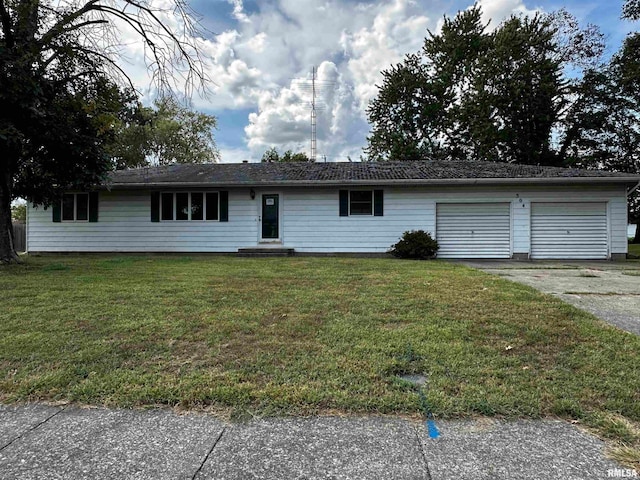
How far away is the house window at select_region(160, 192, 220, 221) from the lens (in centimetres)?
1304

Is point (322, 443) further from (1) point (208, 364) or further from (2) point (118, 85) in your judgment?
(2) point (118, 85)

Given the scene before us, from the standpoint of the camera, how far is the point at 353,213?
41.5ft

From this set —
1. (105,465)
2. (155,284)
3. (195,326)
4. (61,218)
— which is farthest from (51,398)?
(61,218)

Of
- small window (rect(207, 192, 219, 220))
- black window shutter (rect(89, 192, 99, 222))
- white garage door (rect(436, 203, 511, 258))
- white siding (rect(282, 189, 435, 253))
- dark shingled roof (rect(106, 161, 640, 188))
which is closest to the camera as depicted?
dark shingled roof (rect(106, 161, 640, 188))

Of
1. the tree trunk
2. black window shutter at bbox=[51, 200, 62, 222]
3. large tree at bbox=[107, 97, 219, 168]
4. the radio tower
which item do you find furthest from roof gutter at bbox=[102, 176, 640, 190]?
large tree at bbox=[107, 97, 219, 168]

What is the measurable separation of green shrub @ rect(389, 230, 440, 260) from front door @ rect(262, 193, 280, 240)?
410cm

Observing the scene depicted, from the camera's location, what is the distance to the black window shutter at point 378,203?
12547mm

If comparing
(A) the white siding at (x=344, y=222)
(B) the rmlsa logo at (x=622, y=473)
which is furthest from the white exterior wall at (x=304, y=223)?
(B) the rmlsa logo at (x=622, y=473)

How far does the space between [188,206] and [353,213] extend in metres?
5.73

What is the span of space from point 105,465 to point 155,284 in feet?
15.5

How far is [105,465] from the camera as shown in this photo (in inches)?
72.0

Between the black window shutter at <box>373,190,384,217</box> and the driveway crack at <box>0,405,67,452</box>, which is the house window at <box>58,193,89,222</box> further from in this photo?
the driveway crack at <box>0,405,67,452</box>

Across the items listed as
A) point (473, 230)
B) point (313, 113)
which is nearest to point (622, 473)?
point (473, 230)

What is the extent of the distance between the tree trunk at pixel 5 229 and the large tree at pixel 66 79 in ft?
0.06
